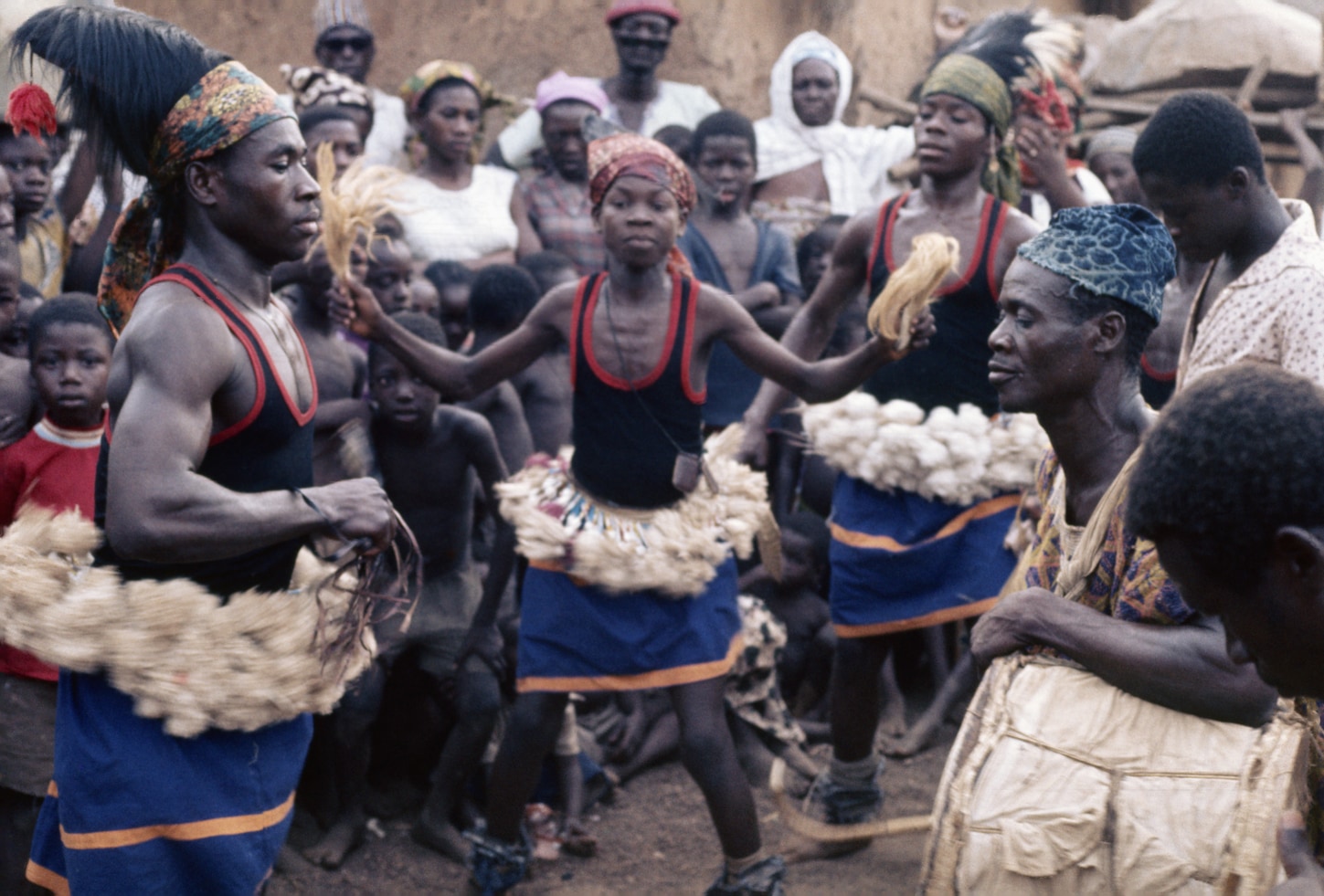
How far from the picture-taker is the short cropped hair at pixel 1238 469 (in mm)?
1610

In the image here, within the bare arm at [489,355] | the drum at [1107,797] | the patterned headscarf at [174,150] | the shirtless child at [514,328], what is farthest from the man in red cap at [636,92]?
the drum at [1107,797]

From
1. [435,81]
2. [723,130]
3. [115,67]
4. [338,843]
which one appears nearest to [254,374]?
[115,67]

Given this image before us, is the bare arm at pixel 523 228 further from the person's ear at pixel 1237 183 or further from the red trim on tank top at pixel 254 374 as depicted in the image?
the red trim on tank top at pixel 254 374

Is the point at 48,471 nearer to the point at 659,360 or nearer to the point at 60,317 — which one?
the point at 60,317

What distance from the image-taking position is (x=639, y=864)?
467cm

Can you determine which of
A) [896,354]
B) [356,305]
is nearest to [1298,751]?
[896,354]

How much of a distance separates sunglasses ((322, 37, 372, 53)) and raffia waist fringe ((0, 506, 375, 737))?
5.11 meters

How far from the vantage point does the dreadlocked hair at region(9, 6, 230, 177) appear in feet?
8.80

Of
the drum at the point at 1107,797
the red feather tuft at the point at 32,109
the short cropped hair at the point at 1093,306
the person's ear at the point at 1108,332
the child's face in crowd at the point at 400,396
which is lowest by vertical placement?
the child's face in crowd at the point at 400,396

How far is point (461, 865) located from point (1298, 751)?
124 inches

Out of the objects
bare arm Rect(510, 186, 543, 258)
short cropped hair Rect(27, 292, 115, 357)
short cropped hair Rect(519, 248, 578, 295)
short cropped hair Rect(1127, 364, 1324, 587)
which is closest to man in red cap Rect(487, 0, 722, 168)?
bare arm Rect(510, 186, 543, 258)

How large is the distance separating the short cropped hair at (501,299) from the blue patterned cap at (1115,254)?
3209mm

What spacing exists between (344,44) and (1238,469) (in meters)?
6.64

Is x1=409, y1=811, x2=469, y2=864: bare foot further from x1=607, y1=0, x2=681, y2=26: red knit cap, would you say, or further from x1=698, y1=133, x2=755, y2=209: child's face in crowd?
x1=607, y1=0, x2=681, y2=26: red knit cap
